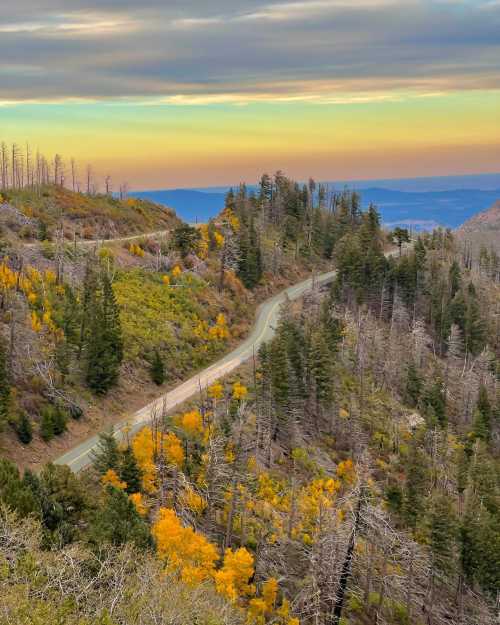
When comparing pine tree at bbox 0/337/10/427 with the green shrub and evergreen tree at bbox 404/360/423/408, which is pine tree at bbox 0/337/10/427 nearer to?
the green shrub

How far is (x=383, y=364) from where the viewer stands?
274ft

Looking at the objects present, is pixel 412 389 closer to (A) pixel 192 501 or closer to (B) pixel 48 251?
(B) pixel 48 251

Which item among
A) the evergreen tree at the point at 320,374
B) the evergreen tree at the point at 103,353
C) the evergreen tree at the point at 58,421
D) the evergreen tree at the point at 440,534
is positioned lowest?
the evergreen tree at the point at 440,534

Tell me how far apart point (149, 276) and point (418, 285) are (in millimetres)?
48785

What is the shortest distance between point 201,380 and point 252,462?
1369 cm

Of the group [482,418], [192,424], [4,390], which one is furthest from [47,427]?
[482,418]

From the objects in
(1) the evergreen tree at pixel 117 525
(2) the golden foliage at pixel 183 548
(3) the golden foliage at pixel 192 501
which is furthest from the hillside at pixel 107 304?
(2) the golden foliage at pixel 183 548

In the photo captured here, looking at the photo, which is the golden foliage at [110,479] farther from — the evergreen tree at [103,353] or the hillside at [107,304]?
the evergreen tree at [103,353]

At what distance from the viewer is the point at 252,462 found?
47.9 metres

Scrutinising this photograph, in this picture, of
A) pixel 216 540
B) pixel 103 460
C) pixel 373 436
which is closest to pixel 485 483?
pixel 373 436

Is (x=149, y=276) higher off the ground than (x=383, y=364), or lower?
higher

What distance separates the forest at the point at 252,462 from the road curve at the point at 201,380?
1443 mm

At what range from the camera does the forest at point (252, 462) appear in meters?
26.8

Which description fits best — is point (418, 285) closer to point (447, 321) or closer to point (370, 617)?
point (447, 321)
